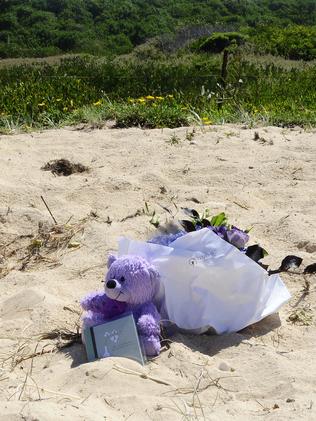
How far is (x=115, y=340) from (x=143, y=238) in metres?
1.08

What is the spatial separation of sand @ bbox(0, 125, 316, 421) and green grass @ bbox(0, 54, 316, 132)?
36 centimetres

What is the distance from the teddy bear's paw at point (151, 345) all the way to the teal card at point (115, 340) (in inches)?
1.4

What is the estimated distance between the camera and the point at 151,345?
8.30 feet

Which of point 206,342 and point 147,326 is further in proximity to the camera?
point 206,342

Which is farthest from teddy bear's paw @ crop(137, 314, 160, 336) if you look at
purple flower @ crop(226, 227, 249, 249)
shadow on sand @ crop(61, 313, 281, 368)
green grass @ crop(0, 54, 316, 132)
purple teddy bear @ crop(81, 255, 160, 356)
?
green grass @ crop(0, 54, 316, 132)

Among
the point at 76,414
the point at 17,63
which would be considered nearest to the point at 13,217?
the point at 76,414

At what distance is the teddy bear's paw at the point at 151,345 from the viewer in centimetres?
253

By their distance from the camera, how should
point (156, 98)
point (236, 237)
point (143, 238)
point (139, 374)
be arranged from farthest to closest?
point (156, 98) → point (143, 238) → point (236, 237) → point (139, 374)

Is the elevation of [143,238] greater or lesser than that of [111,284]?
lesser

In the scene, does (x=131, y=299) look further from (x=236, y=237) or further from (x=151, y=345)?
(x=236, y=237)

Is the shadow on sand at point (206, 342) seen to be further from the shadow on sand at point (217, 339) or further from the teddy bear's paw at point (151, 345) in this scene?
the teddy bear's paw at point (151, 345)

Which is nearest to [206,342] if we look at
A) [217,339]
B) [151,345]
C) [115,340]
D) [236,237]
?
[217,339]

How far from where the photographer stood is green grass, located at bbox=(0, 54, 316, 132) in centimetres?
582

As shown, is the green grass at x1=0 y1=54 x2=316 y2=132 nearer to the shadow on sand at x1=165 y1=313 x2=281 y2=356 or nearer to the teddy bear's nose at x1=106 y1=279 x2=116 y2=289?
the shadow on sand at x1=165 y1=313 x2=281 y2=356
